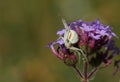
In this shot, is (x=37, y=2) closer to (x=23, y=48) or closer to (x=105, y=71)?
(x=23, y=48)

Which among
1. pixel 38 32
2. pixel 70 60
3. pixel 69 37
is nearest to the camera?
pixel 69 37

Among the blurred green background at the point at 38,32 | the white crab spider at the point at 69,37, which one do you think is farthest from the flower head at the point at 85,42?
the blurred green background at the point at 38,32

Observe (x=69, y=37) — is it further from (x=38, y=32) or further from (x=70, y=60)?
(x=38, y=32)

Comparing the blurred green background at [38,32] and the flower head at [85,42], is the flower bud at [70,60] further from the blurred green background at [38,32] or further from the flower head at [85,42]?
the blurred green background at [38,32]

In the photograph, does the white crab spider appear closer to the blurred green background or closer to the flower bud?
the flower bud

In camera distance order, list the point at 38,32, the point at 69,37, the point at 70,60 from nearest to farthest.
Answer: the point at 69,37, the point at 70,60, the point at 38,32

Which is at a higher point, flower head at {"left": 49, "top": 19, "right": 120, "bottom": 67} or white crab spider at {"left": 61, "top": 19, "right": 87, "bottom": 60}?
white crab spider at {"left": 61, "top": 19, "right": 87, "bottom": 60}

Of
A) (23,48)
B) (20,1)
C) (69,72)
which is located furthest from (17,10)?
(69,72)

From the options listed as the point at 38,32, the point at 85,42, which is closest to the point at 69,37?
the point at 85,42

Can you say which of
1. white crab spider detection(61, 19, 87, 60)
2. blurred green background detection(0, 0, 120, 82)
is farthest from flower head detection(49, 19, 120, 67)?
blurred green background detection(0, 0, 120, 82)
